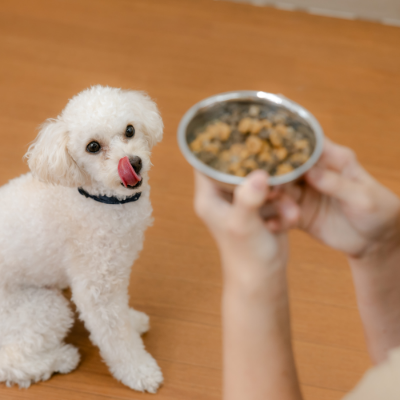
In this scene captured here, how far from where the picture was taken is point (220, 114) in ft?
2.22

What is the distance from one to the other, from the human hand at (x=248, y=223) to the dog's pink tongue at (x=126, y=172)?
0.29m

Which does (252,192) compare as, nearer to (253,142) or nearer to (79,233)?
(253,142)

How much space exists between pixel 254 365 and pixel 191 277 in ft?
2.65

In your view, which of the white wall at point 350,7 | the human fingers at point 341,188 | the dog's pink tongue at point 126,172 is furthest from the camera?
the white wall at point 350,7

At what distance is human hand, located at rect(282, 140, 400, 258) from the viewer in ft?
2.10

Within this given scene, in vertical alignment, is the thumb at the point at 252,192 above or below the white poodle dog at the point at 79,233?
above

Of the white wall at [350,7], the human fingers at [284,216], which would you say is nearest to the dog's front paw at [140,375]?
the human fingers at [284,216]

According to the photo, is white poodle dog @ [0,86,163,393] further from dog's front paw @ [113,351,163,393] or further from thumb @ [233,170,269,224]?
thumb @ [233,170,269,224]

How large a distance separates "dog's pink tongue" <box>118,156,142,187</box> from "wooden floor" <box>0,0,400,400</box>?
0.58 meters

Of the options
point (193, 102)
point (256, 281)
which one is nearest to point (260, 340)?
point (256, 281)

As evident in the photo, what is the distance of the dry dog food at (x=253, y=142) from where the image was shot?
62 centimetres

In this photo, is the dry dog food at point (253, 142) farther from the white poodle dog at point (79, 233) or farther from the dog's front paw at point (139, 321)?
the dog's front paw at point (139, 321)

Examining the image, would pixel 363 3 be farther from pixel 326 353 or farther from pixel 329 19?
pixel 326 353

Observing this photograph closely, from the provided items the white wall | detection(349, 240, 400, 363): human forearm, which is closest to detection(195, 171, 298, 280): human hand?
detection(349, 240, 400, 363): human forearm
